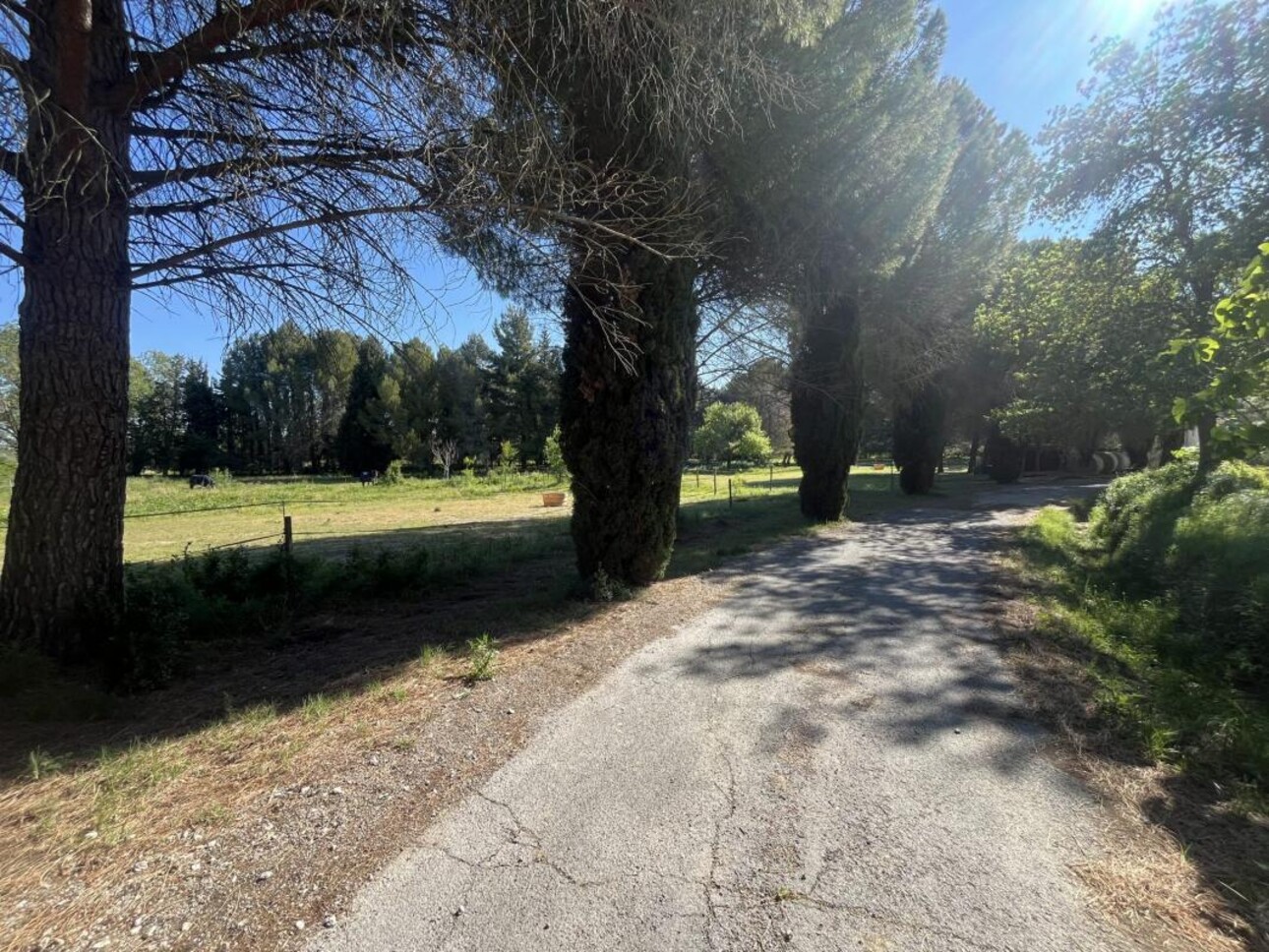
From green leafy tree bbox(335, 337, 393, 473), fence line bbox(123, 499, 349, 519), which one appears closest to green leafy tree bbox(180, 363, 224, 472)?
green leafy tree bbox(335, 337, 393, 473)

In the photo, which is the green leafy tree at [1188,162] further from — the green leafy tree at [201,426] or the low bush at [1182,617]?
the green leafy tree at [201,426]

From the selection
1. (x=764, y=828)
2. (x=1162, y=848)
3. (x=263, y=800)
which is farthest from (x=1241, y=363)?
(x=263, y=800)

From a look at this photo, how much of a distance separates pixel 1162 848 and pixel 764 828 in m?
1.49

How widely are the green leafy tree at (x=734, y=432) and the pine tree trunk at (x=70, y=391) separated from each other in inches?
1805

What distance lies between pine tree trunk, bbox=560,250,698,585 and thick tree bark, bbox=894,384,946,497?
15.2 metres

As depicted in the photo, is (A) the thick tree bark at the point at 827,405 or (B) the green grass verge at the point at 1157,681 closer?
(B) the green grass verge at the point at 1157,681

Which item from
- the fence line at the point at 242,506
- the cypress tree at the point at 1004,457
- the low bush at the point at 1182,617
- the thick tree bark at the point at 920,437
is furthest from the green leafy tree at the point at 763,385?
the cypress tree at the point at 1004,457

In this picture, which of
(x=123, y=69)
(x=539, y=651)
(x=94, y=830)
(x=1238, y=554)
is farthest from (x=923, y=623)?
(x=123, y=69)

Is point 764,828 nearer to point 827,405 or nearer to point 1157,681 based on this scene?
point 1157,681

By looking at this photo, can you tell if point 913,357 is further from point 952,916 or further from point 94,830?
point 94,830

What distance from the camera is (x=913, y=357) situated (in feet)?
49.2

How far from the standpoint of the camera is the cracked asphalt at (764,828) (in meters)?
1.79

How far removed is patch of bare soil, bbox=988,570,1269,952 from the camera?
1.80 m

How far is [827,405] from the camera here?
516 inches
